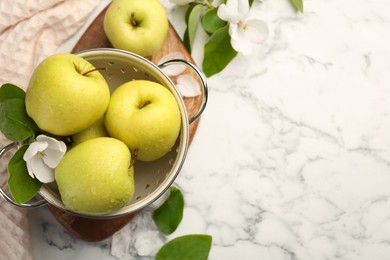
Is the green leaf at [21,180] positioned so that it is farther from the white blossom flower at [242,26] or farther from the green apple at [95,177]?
the white blossom flower at [242,26]

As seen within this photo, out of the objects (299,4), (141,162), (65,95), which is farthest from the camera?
(299,4)

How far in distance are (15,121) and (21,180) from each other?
2.9 inches

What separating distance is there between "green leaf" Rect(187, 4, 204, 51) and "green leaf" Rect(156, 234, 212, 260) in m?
0.28

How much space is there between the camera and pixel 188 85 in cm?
85

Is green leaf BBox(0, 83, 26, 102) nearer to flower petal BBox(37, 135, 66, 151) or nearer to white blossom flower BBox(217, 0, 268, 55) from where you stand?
flower petal BBox(37, 135, 66, 151)

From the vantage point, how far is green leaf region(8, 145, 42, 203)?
711 mm

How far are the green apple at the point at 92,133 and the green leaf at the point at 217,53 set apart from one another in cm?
20

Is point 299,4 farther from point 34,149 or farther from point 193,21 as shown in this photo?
point 34,149

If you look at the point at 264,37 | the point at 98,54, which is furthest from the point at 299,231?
the point at 98,54

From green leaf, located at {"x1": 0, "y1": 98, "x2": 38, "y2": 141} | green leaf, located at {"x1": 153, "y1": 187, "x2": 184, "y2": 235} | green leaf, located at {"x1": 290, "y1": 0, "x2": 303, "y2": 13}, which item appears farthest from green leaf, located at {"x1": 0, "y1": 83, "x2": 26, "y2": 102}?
green leaf, located at {"x1": 290, "y1": 0, "x2": 303, "y2": 13}

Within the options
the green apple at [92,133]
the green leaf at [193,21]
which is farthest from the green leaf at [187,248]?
the green leaf at [193,21]

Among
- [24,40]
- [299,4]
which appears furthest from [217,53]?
[24,40]

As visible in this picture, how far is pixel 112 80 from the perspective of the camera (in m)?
0.81

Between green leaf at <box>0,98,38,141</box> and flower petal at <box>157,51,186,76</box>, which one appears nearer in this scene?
green leaf at <box>0,98,38,141</box>
